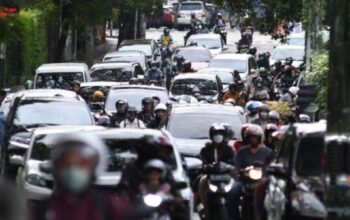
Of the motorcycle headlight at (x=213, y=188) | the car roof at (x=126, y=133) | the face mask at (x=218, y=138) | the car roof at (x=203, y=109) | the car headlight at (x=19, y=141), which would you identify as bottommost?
the car headlight at (x=19, y=141)

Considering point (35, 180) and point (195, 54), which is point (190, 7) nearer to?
point (195, 54)

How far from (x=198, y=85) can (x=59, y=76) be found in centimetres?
351

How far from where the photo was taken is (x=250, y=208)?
15.4m

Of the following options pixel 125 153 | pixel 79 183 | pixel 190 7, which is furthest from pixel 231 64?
pixel 190 7

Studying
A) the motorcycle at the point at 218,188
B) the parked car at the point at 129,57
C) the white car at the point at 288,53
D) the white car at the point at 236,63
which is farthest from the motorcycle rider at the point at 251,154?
the white car at the point at 288,53

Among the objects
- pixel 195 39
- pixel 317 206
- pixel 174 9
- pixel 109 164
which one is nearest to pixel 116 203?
pixel 317 206

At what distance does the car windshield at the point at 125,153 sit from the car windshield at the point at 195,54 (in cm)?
2981

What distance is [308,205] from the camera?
1236 cm

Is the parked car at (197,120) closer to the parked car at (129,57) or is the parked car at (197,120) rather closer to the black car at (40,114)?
the black car at (40,114)

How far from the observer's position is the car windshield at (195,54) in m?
43.9

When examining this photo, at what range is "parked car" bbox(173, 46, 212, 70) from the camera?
43500 mm

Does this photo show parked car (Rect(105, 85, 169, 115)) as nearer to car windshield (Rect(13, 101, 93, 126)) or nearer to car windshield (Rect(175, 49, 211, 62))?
car windshield (Rect(13, 101, 93, 126))

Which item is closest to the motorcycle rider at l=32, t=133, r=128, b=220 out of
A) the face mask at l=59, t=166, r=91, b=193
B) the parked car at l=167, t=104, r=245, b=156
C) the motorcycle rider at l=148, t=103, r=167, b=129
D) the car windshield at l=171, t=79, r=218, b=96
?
the face mask at l=59, t=166, r=91, b=193

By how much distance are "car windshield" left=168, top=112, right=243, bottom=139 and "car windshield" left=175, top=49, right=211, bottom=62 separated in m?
23.9
